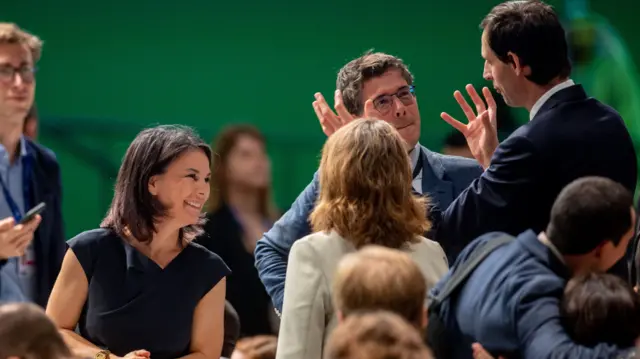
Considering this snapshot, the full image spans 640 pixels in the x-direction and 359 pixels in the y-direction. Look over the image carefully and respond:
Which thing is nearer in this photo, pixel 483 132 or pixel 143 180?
pixel 143 180

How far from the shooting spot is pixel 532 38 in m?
3.77

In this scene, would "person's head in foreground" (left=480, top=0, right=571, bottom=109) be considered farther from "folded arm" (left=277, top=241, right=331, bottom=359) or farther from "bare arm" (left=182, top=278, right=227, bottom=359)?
"bare arm" (left=182, top=278, right=227, bottom=359)

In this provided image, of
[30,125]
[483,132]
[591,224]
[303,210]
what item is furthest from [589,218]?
[30,125]

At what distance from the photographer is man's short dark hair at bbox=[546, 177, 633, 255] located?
3002 millimetres

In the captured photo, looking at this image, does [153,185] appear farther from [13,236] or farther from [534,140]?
[534,140]

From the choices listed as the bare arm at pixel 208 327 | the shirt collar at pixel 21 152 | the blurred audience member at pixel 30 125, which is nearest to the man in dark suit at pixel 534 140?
the bare arm at pixel 208 327

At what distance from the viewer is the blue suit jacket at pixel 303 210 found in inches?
157

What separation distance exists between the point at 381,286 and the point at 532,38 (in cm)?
119

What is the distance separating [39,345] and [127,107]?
4.37 m

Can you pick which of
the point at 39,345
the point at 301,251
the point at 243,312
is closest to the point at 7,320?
the point at 39,345

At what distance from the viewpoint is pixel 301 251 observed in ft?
11.1

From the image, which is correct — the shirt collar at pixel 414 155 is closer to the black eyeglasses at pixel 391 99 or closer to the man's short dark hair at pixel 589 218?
the black eyeglasses at pixel 391 99

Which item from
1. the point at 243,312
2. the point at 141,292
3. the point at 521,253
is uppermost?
the point at 521,253

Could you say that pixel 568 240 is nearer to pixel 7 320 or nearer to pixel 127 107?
pixel 7 320
